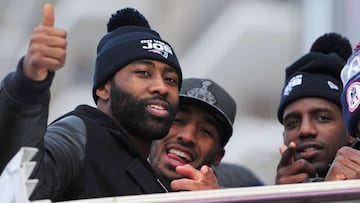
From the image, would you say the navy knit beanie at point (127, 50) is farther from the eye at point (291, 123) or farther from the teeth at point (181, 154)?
the eye at point (291, 123)

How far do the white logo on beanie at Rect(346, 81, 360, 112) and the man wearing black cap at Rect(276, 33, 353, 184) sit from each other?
430mm

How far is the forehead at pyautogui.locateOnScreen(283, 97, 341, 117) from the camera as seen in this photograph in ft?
14.9

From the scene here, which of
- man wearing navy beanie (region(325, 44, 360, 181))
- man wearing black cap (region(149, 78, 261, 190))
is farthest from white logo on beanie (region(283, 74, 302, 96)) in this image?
man wearing navy beanie (region(325, 44, 360, 181))

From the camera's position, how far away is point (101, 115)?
3.66 metres

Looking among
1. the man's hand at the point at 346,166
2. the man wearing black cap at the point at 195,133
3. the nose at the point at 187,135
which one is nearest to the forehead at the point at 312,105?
the man wearing black cap at the point at 195,133

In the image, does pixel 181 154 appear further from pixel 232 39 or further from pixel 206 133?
pixel 232 39

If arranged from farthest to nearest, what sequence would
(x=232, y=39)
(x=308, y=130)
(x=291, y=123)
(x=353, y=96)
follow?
1. (x=232, y=39)
2. (x=291, y=123)
3. (x=308, y=130)
4. (x=353, y=96)

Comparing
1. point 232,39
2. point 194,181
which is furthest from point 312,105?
point 232,39

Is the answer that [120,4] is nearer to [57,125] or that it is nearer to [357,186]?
[57,125]

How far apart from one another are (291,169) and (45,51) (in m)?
1.51

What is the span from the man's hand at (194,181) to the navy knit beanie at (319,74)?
1.19 metres

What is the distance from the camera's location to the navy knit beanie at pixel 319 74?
4574 millimetres

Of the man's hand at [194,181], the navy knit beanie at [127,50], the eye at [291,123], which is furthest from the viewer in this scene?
the eye at [291,123]

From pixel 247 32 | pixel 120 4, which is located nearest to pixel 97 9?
pixel 120 4
